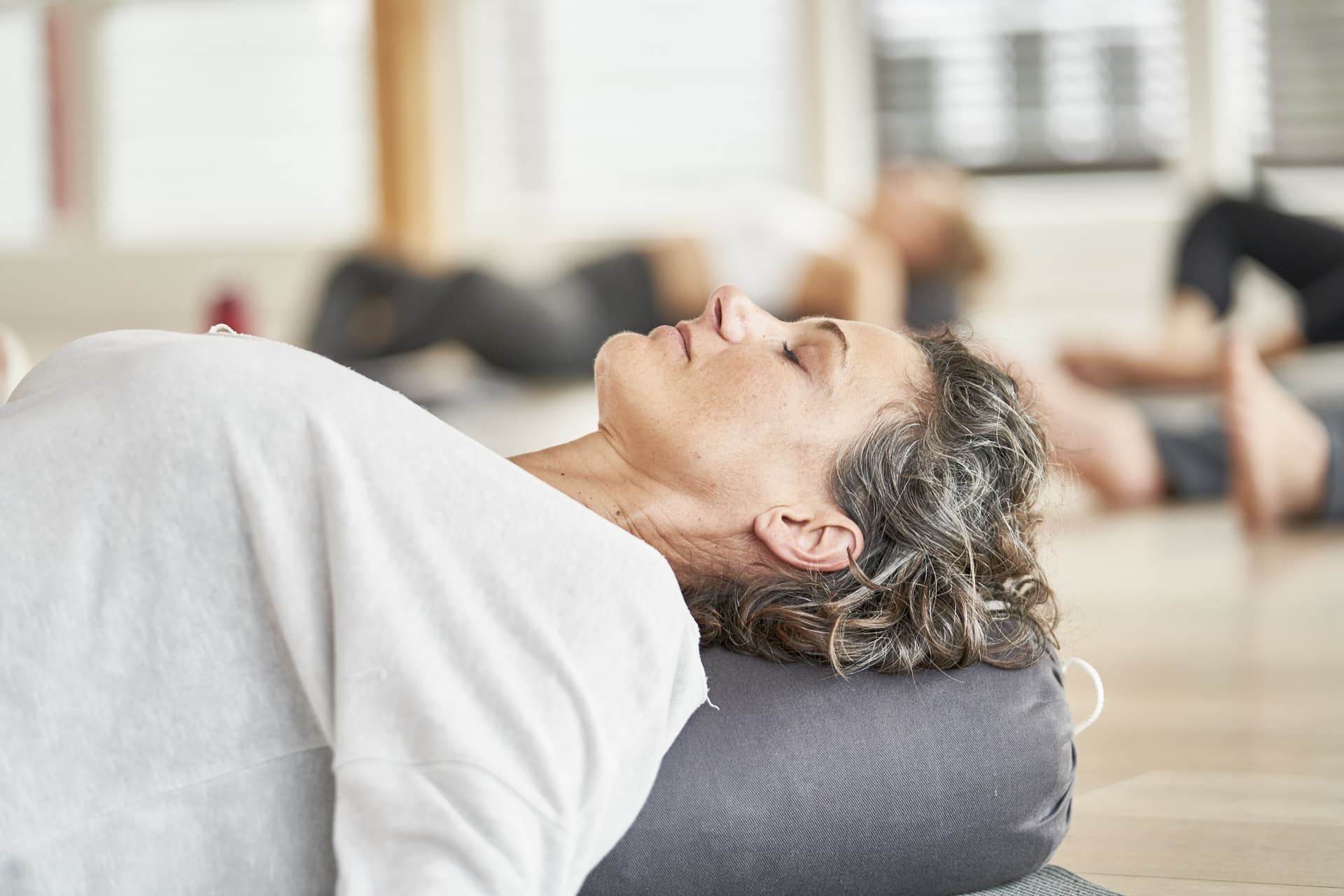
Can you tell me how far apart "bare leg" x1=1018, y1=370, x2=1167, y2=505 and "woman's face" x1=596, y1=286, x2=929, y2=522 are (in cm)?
229

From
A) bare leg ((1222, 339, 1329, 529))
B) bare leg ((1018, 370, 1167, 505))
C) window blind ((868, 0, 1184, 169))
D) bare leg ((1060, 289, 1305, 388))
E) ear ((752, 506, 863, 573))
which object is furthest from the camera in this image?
window blind ((868, 0, 1184, 169))

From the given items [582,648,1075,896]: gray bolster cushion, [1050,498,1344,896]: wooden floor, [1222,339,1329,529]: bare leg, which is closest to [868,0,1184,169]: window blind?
[1222,339,1329,529]: bare leg

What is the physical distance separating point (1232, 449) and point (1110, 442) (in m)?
0.36

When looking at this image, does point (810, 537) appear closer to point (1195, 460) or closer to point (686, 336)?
point (686, 336)

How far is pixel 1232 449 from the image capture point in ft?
10.7

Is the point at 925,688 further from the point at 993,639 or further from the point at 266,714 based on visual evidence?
the point at 266,714

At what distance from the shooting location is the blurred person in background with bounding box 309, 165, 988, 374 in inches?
185

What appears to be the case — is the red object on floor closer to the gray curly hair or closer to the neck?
the neck

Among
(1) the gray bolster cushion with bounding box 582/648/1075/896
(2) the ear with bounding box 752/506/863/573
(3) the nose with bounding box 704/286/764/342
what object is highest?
(3) the nose with bounding box 704/286/764/342

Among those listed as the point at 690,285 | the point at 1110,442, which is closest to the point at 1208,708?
the point at 1110,442

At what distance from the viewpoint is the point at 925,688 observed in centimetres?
117

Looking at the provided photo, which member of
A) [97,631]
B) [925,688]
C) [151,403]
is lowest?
[925,688]

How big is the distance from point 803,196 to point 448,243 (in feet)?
5.43

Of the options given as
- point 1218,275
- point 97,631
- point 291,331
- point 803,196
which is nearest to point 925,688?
point 97,631
